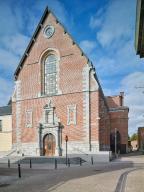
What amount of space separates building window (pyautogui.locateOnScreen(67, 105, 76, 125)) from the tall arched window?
11.1 ft

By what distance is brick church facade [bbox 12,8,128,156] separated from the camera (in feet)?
118

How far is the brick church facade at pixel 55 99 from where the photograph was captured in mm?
36094

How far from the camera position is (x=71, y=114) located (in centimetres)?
3716

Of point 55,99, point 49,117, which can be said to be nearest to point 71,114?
point 55,99

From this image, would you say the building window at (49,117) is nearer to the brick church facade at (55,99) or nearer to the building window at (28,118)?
the brick church facade at (55,99)

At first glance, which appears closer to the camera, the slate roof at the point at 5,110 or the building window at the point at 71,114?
the building window at the point at 71,114

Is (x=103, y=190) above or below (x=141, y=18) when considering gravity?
below

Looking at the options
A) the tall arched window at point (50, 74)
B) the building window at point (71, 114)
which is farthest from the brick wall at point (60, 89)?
the tall arched window at point (50, 74)

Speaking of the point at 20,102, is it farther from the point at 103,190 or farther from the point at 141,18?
the point at 141,18

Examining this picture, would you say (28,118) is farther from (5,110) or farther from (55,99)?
(5,110)

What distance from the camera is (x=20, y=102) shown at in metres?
41.8

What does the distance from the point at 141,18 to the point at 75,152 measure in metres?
29.5

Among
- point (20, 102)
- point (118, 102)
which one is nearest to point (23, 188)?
point (20, 102)

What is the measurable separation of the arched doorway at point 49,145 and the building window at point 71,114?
3.37 m
